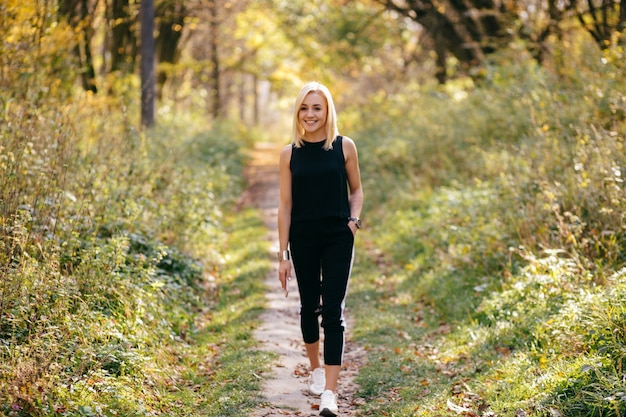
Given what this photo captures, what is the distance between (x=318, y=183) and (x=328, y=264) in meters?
0.62

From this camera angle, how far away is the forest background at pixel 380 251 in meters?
5.26

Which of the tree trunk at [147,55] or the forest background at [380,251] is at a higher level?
the tree trunk at [147,55]

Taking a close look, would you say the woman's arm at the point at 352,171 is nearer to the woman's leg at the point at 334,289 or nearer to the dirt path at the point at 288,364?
the woman's leg at the point at 334,289

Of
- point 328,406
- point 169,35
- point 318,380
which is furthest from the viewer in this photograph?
point 169,35

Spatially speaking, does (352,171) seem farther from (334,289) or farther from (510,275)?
(510,275)

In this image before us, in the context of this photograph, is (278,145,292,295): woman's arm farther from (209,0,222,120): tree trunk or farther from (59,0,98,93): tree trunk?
(209,0,222,120): tree trunk

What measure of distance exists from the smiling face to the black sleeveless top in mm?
146

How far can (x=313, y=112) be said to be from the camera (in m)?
5.51

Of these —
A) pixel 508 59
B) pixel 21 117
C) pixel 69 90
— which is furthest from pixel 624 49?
pixel 69 90

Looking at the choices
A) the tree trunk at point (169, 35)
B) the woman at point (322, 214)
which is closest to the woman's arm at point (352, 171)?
the woman at point (322, 214)

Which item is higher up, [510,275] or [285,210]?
[285,210]

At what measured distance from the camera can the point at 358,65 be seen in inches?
1145

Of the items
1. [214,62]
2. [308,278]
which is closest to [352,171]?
[308,278]

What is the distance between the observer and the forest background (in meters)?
5.26
